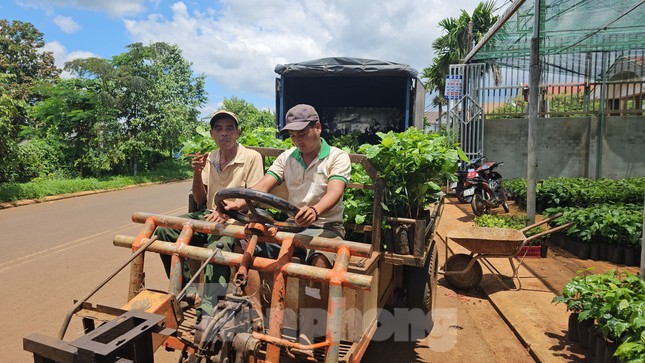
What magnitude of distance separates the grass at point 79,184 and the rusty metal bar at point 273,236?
12.9m

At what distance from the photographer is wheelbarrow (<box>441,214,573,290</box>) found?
561 centimetres

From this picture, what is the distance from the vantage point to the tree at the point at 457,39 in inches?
854

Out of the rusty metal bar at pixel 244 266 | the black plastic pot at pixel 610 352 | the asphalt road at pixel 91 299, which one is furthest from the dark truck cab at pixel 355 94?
the rusty metal bar at pixel 244 266

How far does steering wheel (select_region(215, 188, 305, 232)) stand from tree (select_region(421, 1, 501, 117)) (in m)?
19.1

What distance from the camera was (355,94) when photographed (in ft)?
33.6

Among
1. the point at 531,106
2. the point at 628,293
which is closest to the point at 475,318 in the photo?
the point at 628,293

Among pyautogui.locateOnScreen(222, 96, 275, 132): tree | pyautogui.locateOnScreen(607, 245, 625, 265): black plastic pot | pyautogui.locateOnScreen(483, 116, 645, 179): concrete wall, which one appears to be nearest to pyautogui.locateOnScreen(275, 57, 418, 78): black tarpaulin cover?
pyautogui.locateOnScreen(607, 245, 625, 265): black plastic pot

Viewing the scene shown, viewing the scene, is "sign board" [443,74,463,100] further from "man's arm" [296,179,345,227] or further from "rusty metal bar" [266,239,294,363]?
"rusty metal bar" [266,239,294,363]

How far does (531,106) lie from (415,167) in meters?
5.51

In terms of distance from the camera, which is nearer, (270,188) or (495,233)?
(270,188)

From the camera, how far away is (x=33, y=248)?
7914 millimetres

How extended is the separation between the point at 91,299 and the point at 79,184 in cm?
1320

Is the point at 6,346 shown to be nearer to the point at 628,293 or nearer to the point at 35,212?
the point at 628,293

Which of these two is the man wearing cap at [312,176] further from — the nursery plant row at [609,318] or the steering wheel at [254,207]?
the nursery plant row at [609,318]
